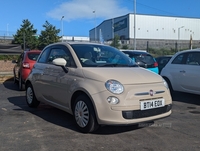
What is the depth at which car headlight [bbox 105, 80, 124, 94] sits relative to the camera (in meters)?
3.97

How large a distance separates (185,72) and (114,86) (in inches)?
159

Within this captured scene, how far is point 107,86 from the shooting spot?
401cm

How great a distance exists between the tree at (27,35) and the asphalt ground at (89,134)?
21.0m

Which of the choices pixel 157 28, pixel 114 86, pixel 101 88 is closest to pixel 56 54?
pixel 101 88

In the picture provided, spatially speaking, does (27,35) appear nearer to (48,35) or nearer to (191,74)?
(48,35)

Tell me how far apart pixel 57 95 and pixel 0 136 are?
132 centimetres

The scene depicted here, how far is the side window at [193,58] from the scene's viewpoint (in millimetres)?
7172

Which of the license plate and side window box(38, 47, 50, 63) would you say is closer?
the license plate

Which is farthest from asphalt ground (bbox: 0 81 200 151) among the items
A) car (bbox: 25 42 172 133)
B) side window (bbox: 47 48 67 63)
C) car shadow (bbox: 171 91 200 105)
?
car shadow (bbox: 171 91 200 105)

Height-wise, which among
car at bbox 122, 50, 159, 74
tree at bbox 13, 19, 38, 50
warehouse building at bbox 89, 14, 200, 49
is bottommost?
car at bbox 122, 50, 159, 74

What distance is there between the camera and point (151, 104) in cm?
413

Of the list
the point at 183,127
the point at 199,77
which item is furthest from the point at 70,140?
the point at 199,77

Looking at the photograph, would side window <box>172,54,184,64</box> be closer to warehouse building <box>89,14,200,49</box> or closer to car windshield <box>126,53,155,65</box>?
car windshield <box>126,53,155,65</box>

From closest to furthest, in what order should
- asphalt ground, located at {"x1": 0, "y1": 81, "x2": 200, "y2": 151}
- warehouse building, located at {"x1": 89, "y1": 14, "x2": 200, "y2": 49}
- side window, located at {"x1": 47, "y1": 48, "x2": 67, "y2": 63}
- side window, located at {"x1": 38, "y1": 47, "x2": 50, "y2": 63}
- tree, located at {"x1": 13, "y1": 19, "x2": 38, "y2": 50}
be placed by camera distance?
1. asphalt ground, located at {"x1": 0, "y1": 81, "x2": 200, "y2": 151}
2. side window, located at {"x1": 47, "y1": 48, "x2": 67, "y2": 63}
3. side window, located at {"x1": 38, "y1": 47, "x2": 50, "y2": 63}
4. tree, located at {"x1": 13, "y1": 19, "x2": 38, "y2": 50}
5. warehouse building, located at {"x1": 89, "y1": 14, "x2": 200, "y2": 49}
